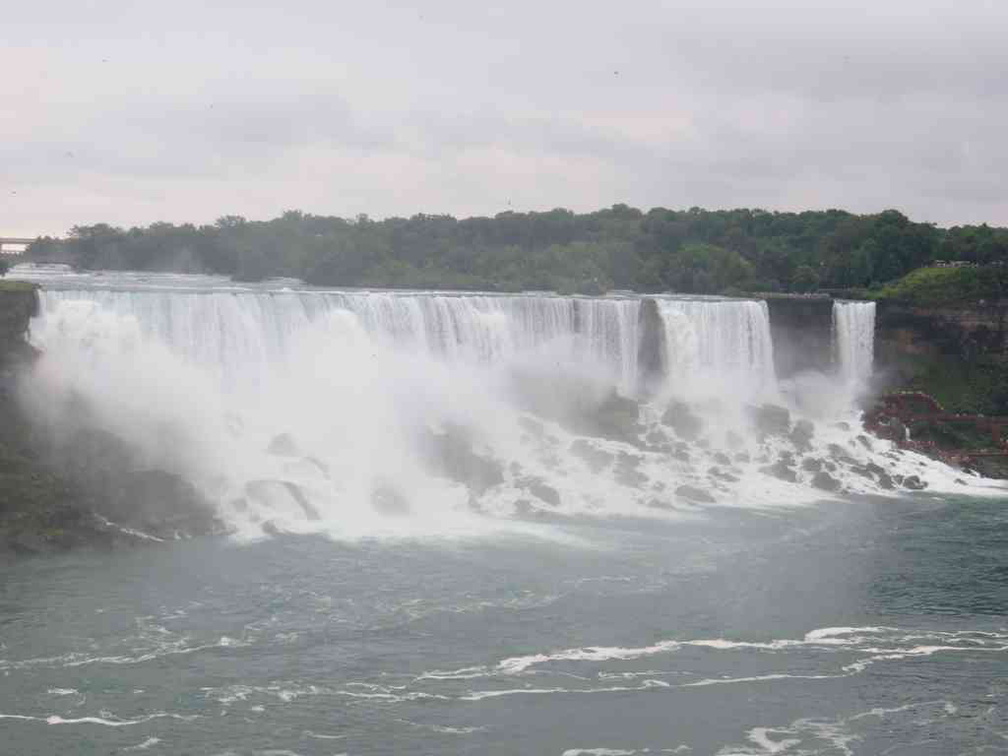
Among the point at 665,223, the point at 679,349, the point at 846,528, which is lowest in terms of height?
the point at 846,528

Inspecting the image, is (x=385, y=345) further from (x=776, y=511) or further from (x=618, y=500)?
(x=776, y=511)

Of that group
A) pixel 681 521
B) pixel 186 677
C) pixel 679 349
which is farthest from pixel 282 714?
pixel 679 349

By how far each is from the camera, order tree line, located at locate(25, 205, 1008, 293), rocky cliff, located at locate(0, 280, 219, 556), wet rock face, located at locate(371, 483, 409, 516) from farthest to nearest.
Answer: tree line, located at locate(25, 205, 1008, 293), wet rock face, located at locate(371, 483, 409, 516), rocky cliff, located at locate(0, 280, 219, 556)

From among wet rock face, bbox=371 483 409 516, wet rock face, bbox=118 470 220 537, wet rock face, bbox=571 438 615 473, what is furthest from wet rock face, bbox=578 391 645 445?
Answer: wet rock face, bbox=118 470 220 537

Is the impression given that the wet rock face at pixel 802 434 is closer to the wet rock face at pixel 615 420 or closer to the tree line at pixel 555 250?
the wet rock face at pixel 615 420

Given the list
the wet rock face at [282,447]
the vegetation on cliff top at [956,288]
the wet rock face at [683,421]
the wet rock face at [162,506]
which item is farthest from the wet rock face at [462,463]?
the vegetation on cliff top at [956,288]

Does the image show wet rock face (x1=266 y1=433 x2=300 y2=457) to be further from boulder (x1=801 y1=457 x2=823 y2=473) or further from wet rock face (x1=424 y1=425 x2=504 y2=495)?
boulder (x1=801 y1=457 x2=823 y2=473)
